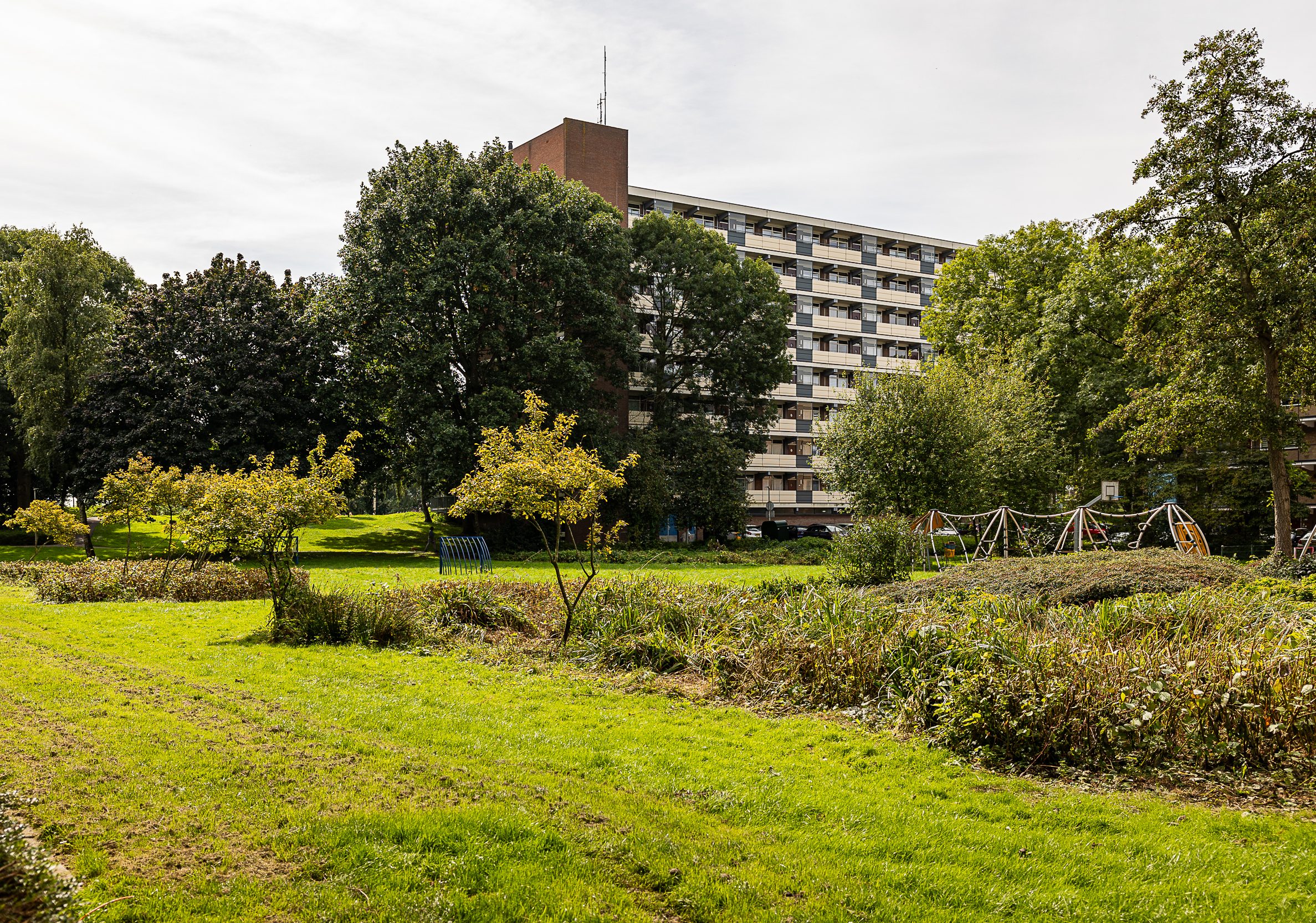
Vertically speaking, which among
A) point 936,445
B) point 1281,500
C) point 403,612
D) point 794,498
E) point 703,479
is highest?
point 936,445

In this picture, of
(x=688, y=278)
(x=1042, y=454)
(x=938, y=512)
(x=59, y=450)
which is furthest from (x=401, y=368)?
(x=1042, y=454)

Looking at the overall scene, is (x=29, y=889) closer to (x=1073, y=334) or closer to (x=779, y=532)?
(x=1073, y=334)

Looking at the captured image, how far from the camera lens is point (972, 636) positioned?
9.04 m

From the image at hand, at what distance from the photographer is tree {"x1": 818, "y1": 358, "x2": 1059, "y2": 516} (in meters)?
28.5

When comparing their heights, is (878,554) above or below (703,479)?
below

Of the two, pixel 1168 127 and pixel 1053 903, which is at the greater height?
pixel 1168 127

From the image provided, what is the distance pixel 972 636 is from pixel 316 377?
3383 cm

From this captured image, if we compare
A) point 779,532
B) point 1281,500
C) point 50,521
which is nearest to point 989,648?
point 1281,500

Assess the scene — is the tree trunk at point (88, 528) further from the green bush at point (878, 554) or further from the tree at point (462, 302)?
the green bush at point (878, 554)

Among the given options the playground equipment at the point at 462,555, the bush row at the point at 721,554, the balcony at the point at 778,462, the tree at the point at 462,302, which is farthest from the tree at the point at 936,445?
the balcony at the point at 778,462

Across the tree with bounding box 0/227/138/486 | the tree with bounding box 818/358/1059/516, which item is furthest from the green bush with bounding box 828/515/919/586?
the tree with bounding box 0/227/138/486

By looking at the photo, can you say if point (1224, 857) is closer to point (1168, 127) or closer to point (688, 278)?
point (1168, 127)

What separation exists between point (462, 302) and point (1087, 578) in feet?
93.4

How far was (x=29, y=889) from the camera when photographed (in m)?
3.56
